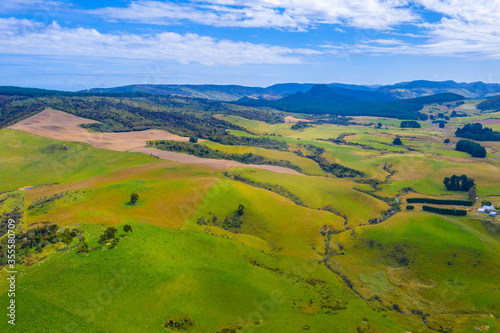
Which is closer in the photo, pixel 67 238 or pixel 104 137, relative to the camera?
pixel 67 238

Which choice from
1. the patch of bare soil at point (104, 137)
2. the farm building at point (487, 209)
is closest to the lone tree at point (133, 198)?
the patch of bare soil at point (104, 137)

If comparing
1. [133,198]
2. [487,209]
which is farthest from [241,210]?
[487,209]

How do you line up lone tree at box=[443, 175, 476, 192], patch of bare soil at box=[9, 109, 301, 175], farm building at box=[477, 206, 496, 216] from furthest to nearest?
patch of bare soil at box=[9, 109, 301, 175] → lone tree at box=[443, 175, 476, 192] → farm building at box=[477, 206, 496, 216]

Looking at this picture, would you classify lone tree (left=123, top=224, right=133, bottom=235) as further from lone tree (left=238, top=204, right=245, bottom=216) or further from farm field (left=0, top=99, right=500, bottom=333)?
lone tree (left=238, top=204, right=245, bottom=216)

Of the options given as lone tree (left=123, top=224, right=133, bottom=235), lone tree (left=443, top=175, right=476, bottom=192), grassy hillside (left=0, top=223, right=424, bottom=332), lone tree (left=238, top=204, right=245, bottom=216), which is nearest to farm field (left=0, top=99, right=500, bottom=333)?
grassy hillside (left=0, top=223, right=424, bottom=332)

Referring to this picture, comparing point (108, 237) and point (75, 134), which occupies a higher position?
point (75, 134)

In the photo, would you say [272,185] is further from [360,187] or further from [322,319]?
[322,319]

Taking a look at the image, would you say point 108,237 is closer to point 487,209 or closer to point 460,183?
point 487,209

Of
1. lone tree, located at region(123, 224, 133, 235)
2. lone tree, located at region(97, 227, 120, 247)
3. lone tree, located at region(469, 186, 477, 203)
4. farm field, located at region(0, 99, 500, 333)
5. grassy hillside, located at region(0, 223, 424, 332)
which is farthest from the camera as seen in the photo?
lone tree, located at region(469, 186, 477, 203)
